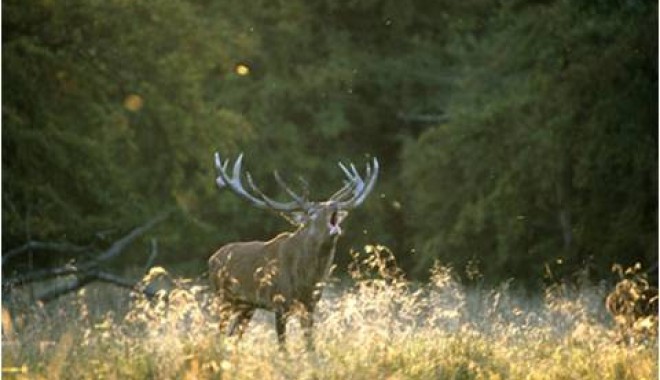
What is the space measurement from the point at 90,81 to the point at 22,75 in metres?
1.07

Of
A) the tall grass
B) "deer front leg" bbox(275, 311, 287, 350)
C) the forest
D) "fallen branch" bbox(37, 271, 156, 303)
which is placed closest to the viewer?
the tall grass

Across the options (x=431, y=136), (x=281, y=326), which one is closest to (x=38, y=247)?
(x=431, y=136)

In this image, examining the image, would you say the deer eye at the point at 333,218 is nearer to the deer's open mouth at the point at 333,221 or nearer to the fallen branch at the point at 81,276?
the deer's open mouth at the point at 333,221

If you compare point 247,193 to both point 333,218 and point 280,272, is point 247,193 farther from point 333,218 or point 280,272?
point 333,218

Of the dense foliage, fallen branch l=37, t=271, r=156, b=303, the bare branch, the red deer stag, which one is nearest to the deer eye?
the red deer stag

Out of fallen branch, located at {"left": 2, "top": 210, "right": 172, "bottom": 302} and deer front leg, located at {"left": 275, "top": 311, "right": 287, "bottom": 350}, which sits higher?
deer front leg, located at {"left": 275, "top": 311, "right": 287, "bottom": 350}

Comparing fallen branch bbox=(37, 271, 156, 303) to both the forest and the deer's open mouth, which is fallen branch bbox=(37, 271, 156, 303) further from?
the deer's open mouth

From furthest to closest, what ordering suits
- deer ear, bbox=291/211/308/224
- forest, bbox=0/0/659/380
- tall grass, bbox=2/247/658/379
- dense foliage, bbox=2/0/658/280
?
dense foliage, bbox=2/0/658/280 < deer ear, bbox=291/211/308/224 < forest, bbox=0/0/659/380 < tall grass, bbox=2/247/658/379

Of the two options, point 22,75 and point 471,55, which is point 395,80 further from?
point 22,75

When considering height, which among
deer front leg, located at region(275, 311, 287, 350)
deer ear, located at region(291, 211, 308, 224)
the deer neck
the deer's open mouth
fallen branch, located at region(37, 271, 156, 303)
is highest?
the deer's open mouth

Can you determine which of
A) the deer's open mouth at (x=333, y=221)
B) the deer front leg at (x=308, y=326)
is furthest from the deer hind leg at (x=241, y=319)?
the deer's open mouth at (x=333, y=221)

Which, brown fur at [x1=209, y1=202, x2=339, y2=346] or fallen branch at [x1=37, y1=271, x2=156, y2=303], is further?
Result: fallen branch at [x1=37, y1=271, x2=156, y2=303]

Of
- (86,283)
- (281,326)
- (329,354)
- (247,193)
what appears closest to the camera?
(329,354)

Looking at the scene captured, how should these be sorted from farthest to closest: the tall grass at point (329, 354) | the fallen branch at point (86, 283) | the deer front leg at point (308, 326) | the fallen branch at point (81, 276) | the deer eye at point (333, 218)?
1. the fallen branch at point (86, 283)
2. the fallen branch at point (81, 276)
3. the deer eye at point (333, 218)
4. the deer front leg at point (308, 326)
5. the tall grass at point (329, 354)
